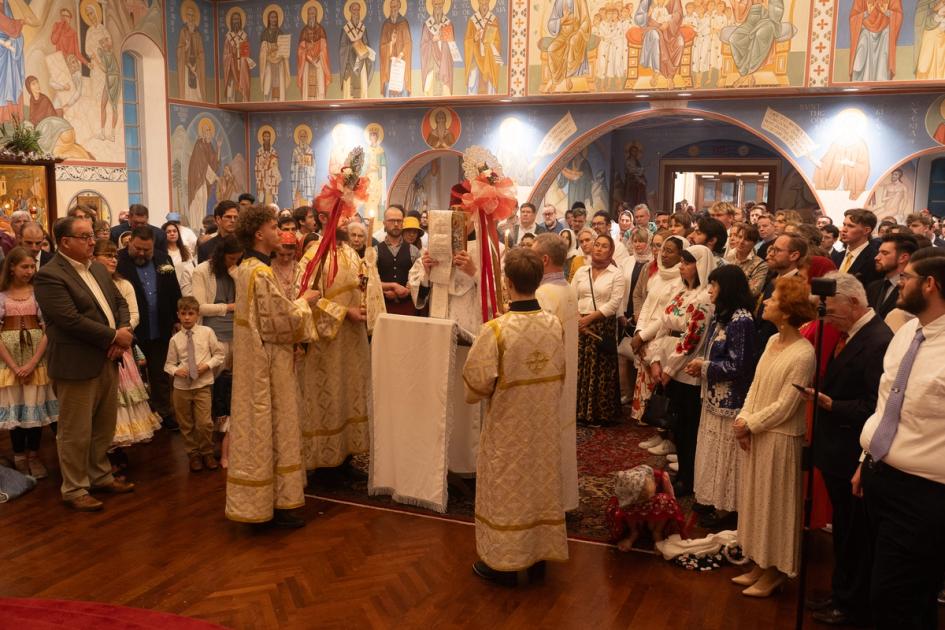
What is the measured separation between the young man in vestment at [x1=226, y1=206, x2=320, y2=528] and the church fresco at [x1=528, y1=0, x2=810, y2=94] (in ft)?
29.5

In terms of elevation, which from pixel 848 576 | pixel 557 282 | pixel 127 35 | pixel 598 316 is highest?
pixel 127 35

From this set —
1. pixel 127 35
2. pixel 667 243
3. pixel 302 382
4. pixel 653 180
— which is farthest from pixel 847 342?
pixel 653 180

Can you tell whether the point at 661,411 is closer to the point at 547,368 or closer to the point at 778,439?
the point at 778,439

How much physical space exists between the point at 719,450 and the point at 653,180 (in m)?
15.1

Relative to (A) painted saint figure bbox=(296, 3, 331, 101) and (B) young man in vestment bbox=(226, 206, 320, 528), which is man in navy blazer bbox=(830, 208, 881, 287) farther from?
(A) painted saint figure bbox=(296, 3, 331, 101)

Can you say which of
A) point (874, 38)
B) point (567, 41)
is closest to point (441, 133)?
point (567, 41)

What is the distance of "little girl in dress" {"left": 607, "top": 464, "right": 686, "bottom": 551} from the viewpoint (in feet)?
14.8

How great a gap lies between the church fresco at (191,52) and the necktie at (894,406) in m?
13.6

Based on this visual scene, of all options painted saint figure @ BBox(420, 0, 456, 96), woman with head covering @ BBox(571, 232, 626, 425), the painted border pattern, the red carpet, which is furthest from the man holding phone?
painted saint figure @ BBox(420, 0, 456, 96)

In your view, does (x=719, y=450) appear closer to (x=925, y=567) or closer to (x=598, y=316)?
(x=925, y=567)

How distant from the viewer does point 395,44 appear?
13.9m

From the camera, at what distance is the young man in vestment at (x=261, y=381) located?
4.59 metres

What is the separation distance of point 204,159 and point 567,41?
22.6ft

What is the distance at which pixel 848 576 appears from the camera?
12.6ft
